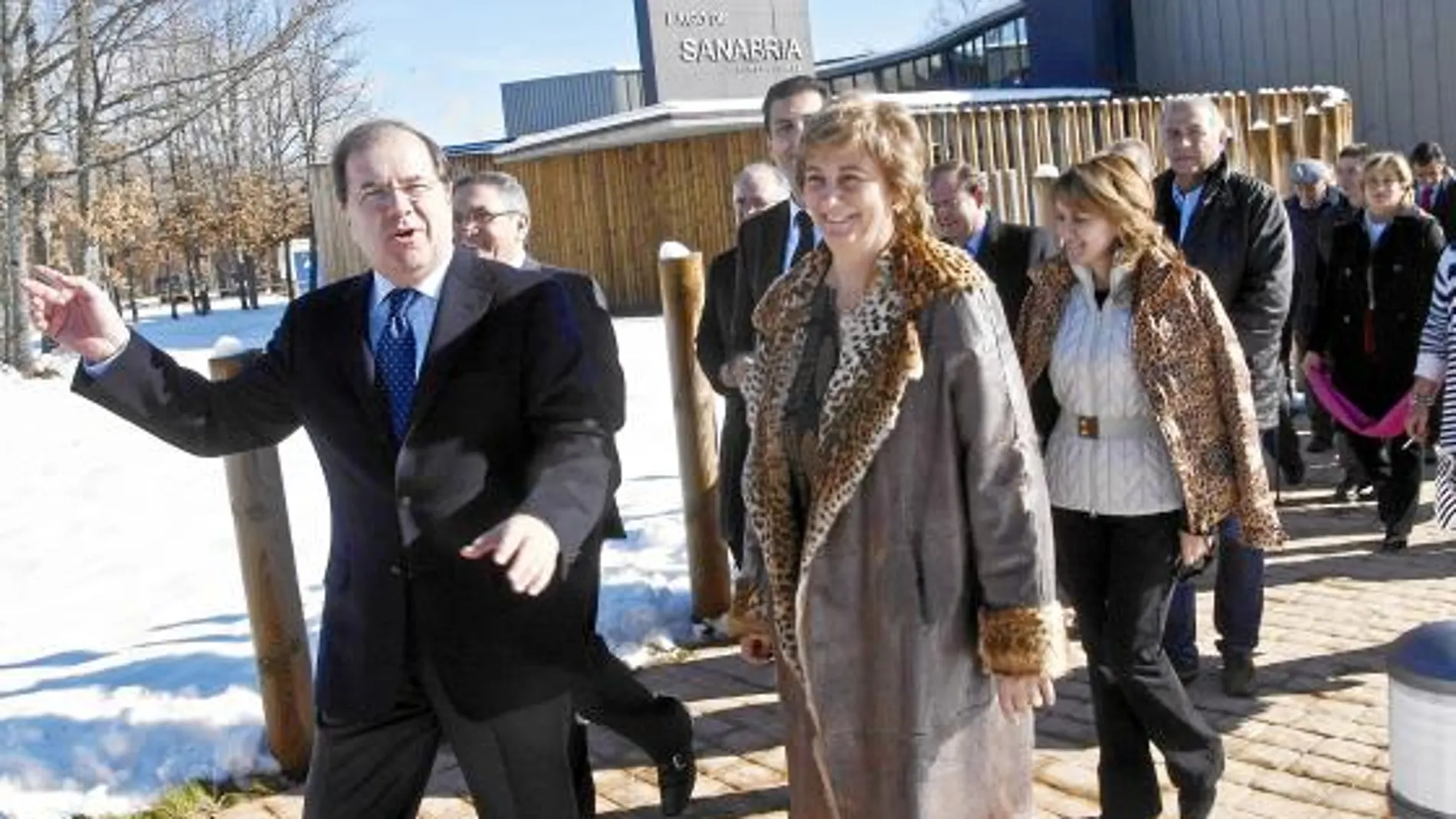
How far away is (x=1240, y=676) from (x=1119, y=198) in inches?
78.9

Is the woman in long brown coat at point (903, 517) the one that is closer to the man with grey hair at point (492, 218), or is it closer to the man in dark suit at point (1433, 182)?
the man with grey hair at point (492, 218)

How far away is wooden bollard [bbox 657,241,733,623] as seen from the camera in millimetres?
5566

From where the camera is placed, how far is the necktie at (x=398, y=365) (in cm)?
266

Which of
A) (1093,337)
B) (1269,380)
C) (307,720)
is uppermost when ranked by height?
(1093,337)

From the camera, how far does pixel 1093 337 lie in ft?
12.0

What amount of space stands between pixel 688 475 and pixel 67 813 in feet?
8.54

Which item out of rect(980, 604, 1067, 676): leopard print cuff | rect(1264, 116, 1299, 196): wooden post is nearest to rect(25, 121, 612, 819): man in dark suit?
rect(980, 604, 1067, 676): leopard print cuff

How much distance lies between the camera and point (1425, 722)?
7.35ft

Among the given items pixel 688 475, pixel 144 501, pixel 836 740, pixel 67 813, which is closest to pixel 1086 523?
pixel 836 740

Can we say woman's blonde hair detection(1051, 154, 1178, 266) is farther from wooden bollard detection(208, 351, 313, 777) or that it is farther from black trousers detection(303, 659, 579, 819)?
wooden bollard detection(208, 351, 313, 777)

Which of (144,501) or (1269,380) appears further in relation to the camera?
(144,501)

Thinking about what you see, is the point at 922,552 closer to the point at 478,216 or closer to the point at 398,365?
the point at 398,365

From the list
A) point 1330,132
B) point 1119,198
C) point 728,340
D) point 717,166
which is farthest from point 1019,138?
point 1119,198

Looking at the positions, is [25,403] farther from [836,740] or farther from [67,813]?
[836,740]
